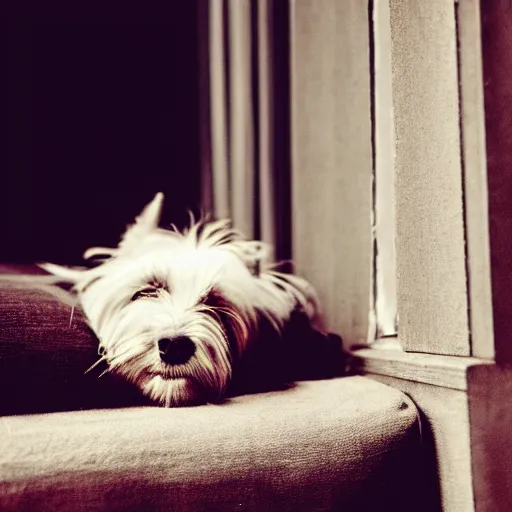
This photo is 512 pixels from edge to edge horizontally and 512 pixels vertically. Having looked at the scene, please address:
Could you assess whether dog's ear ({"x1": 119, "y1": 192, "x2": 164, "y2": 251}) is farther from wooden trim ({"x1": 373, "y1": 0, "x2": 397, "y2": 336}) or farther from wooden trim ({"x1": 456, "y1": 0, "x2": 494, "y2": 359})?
wooden trim ({"x1": 456, "y1": 0, "x2": 494, "y2": 359})

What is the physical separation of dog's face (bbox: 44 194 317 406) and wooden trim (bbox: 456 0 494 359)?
0.39m

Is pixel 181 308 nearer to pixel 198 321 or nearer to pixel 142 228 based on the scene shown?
pixel 198 321

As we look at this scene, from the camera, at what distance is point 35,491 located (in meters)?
0.73

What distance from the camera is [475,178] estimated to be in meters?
0.94

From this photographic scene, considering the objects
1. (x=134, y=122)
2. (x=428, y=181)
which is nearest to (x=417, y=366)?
(x=428, y=181)

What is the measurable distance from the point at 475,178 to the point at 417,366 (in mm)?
326

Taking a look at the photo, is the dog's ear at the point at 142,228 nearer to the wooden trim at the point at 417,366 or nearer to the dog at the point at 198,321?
the dog at the point at 198,321

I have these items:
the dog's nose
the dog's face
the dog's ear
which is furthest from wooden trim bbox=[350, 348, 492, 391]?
the dog's ear

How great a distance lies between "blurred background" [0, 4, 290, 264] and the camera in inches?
83.0

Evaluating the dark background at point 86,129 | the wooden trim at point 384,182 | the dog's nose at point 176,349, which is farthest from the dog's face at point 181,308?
the dark background at point 86,129

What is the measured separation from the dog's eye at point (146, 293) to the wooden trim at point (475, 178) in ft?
1.84

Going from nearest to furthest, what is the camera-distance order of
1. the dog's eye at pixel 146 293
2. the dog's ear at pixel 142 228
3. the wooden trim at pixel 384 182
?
the dog's eye at pixel 146 293 → the wooden trim at pixel 384 182 → the dog's ear at pixel 142 228

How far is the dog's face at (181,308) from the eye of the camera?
1014 millimetres

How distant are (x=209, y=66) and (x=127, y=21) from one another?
0.36m
